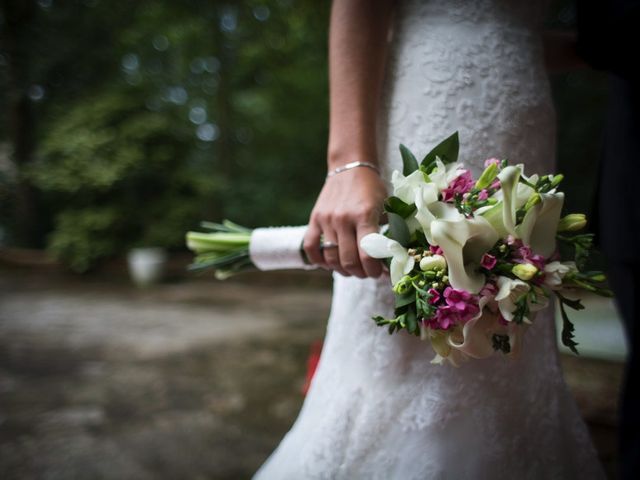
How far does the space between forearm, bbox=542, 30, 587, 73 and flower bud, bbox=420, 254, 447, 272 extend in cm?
66

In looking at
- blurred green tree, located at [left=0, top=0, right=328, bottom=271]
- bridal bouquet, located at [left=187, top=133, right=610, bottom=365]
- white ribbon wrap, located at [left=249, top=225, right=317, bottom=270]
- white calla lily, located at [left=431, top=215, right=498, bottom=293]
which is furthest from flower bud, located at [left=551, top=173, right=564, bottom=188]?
blurred green tree, located at [left=0, top=0, right=328, bottom=271]

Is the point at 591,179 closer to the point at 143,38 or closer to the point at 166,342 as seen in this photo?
the point at 166,342

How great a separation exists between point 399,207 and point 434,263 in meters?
0.10

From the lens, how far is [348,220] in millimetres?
682

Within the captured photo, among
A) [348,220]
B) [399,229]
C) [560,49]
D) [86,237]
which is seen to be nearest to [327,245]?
[348,220]

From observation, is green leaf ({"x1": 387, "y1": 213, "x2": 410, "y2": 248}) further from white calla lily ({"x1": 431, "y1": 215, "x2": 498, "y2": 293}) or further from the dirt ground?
the dirt ground

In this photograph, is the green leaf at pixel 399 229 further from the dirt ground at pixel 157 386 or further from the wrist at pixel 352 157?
the dirt ground at pixel 157 386

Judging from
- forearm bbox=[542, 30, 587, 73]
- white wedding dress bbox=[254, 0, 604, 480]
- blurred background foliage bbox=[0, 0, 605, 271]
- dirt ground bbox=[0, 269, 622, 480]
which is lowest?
dirt ground bbox=[0, 269, 622, 480]

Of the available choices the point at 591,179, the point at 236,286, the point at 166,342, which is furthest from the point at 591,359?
the point at 236,286

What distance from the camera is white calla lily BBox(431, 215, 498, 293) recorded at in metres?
0.51

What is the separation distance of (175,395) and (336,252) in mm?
1649

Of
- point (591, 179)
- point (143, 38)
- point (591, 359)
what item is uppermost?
point (143, 38)

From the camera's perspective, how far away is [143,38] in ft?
19.0

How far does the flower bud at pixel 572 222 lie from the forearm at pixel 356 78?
30cm
